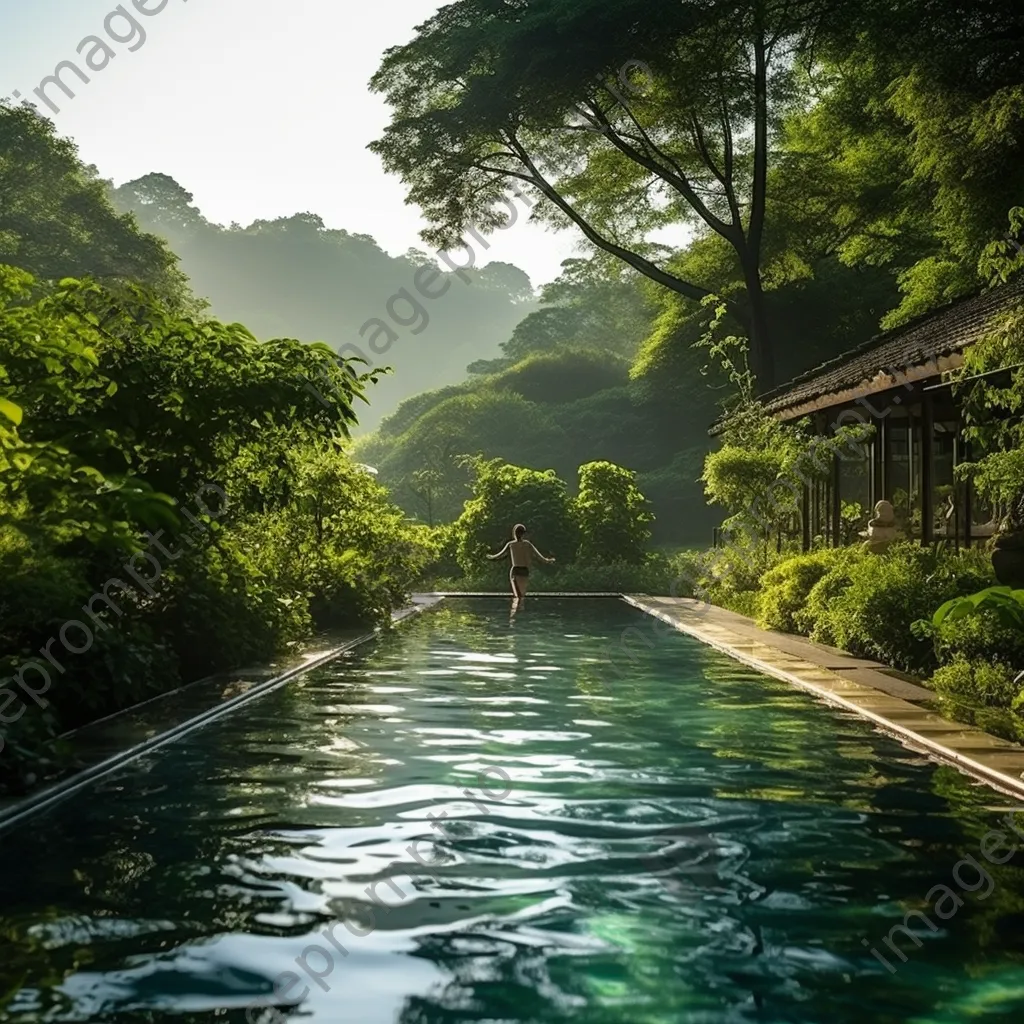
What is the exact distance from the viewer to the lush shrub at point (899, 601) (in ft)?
44.3

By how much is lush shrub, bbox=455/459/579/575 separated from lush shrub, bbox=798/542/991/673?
18.0 meters

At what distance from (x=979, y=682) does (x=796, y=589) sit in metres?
7.49

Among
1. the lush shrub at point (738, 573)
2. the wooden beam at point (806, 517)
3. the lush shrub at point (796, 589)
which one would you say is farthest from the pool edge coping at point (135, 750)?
the wooden beam at point (806, 517)

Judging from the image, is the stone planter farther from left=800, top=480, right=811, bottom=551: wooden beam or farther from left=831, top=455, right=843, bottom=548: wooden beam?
left=800, top=480, right=811, bottom=551: wooden beam

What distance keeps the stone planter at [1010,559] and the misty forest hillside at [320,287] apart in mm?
125604

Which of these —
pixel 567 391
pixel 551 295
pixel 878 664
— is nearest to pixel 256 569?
pixel 878 664

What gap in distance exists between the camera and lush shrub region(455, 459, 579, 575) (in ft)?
110

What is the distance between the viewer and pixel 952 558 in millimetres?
15383

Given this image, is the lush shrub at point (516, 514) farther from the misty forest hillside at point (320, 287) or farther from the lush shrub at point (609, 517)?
the misty forest hillside at point (320, 287)

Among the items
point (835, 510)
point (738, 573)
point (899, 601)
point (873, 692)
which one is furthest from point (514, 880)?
point (738, 573)

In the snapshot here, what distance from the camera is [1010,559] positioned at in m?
13.1

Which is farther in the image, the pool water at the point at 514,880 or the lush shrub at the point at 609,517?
the lush shrub at the point at 609,517

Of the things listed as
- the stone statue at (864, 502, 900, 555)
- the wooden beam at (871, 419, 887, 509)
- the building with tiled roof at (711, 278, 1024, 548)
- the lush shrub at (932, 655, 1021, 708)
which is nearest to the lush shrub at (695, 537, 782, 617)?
the building with tiled roof at (711, 278, 1024, 548)

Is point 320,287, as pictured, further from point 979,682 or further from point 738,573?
point 979,682
